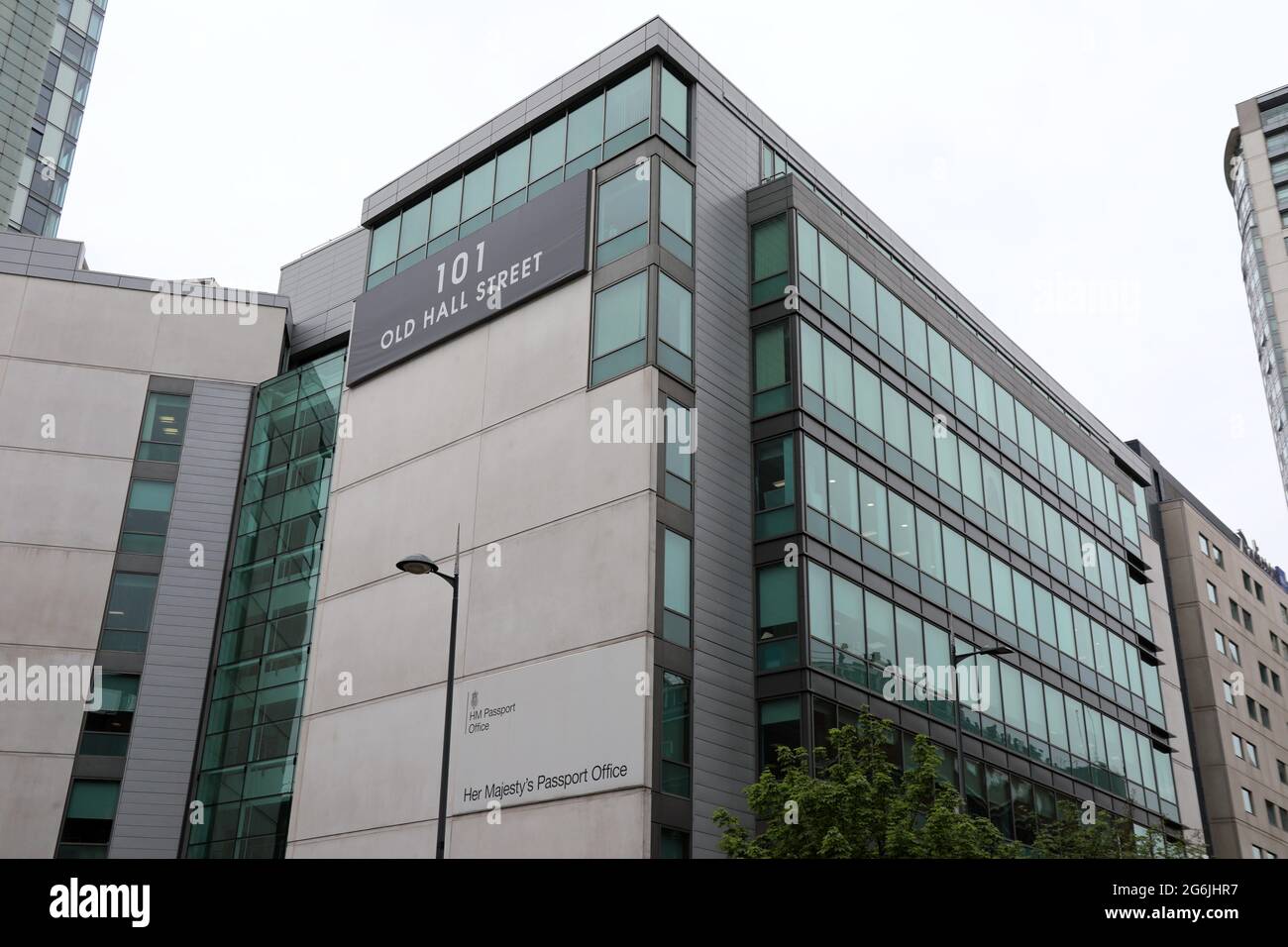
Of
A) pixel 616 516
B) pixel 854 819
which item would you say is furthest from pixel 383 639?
pixel 854 819

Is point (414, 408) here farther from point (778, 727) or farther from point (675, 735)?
point (778, 727)

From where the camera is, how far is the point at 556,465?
2995 cm

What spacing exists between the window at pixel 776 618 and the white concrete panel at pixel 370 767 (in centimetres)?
802

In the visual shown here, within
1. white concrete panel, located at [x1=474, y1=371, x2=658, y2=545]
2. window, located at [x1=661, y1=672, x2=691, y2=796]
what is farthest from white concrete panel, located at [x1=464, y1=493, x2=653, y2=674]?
window, located at [x1=661, y1=672, x2=691, y2=796]

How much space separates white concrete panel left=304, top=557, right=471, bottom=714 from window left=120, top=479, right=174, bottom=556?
7.86 meters

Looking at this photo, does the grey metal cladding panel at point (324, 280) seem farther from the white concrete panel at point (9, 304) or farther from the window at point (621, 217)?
the window at point (621, 217)

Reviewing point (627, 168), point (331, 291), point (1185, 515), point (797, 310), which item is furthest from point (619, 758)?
point (1185, 515)

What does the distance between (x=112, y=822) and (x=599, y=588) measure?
17.7 metres

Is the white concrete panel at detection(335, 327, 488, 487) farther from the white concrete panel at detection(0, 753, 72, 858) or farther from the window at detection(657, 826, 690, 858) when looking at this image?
the window at detection(657, 826, 690, 858)

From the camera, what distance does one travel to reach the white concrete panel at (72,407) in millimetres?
39562

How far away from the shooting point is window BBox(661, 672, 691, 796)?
2577 cm

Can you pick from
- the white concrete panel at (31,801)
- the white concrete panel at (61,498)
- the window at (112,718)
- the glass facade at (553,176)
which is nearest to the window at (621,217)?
the glass facade at (553,176)

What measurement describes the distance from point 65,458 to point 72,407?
1.84 meters

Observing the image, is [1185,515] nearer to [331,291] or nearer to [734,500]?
[734,500]
